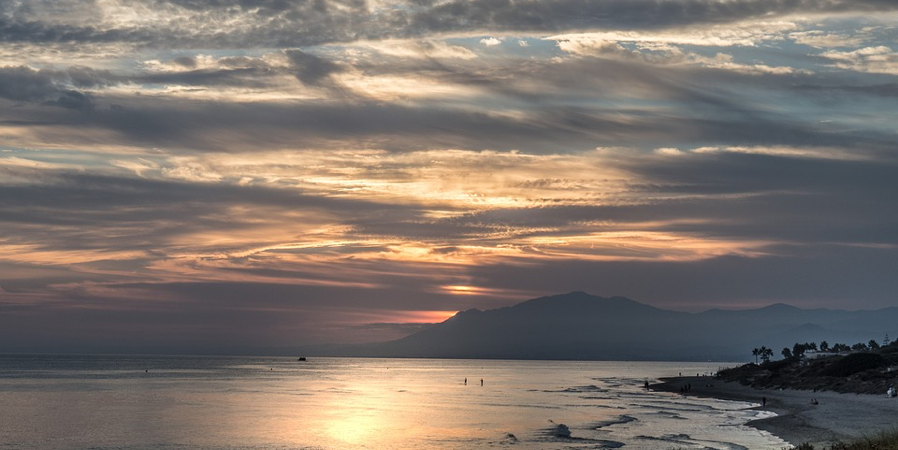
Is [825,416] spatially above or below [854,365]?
below

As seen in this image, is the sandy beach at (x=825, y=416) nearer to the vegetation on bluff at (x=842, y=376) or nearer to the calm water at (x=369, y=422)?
the calm water at (x=369, y=422)

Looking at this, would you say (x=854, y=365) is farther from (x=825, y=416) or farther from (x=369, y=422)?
(x=369, y=422)

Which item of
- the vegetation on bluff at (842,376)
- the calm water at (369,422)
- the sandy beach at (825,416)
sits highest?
the vegetation on bluff at (842,376)

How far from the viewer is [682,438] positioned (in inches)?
2596

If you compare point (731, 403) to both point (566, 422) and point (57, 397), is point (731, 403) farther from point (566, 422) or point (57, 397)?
point (57, 397)

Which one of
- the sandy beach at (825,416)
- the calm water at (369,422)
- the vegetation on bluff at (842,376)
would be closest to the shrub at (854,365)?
the vegetation on bluff at (842,376)

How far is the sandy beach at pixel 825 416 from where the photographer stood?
62281 millimetres

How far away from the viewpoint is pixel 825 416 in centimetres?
7850

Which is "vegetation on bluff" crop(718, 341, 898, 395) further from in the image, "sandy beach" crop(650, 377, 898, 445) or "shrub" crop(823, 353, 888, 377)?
"sandy beach" crop(650, 377, 898, 445)

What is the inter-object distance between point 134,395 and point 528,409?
62.7 meters

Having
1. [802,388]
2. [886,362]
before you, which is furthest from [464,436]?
[886,362]

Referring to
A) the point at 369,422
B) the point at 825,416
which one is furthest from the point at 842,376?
the point at 369,422

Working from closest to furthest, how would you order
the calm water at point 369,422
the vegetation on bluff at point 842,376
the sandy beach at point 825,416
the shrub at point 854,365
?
1. the sandy beach at point 825,416
2. the calm water at point 369,422
3. the vegetation on bluff at point 842,376
4. the shrub at point 854,365

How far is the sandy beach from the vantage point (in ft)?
204
